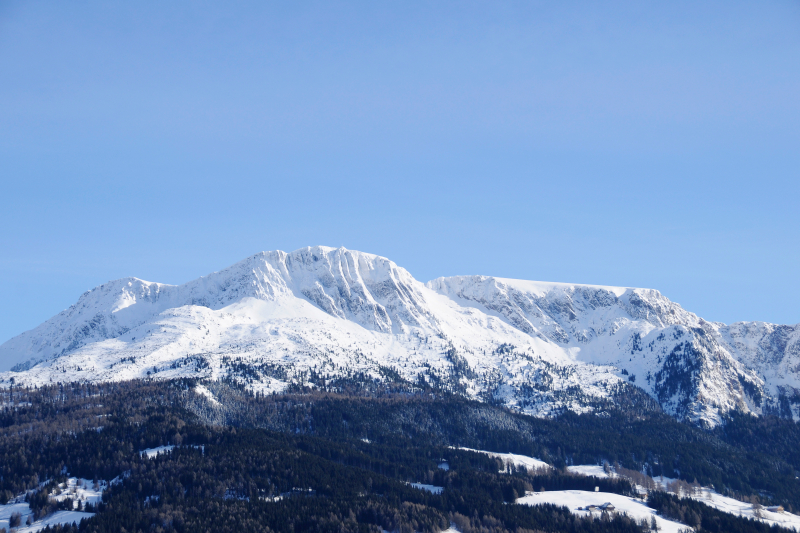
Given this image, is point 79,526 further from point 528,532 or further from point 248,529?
point 528,532

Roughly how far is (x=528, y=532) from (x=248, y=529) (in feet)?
245

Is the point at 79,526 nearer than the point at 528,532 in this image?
Yes

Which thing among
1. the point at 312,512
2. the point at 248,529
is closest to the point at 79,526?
the point at 248,529

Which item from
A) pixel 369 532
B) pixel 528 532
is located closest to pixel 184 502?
pixel 369 532

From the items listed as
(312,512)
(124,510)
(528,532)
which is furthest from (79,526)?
(528,532)

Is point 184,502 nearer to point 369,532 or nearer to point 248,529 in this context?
point 248,529

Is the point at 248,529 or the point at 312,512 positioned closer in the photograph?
the point at 248,529

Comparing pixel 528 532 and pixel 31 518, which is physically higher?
pixel 31 518

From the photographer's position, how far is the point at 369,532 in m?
189

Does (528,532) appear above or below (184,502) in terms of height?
below

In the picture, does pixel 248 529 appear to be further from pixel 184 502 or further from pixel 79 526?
pixel 79 526

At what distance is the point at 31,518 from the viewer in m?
196

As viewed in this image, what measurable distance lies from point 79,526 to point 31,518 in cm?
2096

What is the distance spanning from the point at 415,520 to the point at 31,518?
4040 inches
